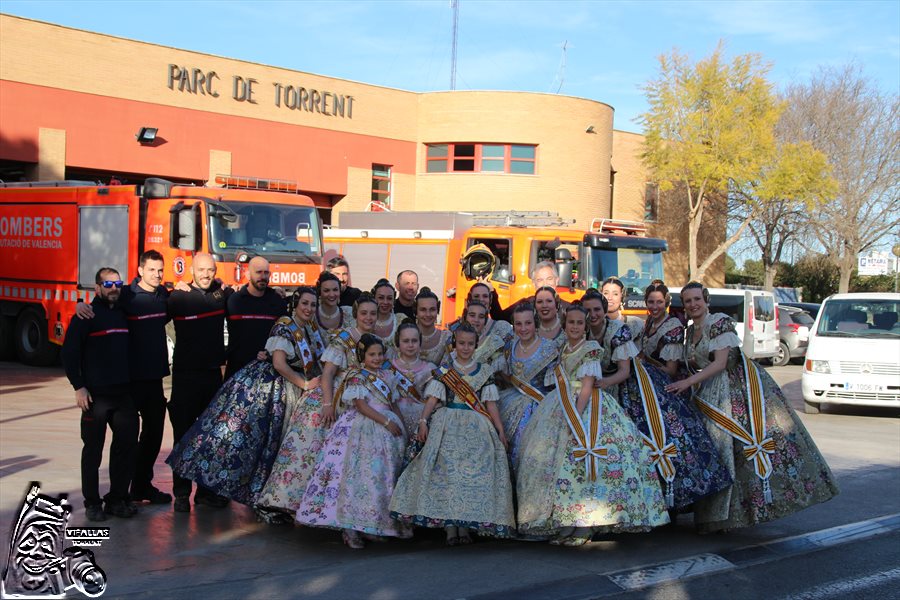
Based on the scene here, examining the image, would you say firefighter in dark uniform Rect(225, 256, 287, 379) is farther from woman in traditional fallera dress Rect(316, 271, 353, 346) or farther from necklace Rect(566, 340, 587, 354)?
necklace Rect(566, 340, 587, 354)

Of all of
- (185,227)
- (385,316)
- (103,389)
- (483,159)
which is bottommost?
(103,389)

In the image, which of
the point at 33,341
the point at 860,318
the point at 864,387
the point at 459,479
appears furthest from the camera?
the point at 33,341

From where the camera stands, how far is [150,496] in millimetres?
7820

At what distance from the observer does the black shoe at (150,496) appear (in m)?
7.79

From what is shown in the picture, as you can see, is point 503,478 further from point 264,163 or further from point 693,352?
point 264,163

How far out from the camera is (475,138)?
32.0 metres

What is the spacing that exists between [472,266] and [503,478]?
1054cm

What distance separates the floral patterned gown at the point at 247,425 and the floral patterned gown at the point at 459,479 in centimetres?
106

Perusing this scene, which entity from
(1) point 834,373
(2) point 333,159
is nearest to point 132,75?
(2) point 333,159

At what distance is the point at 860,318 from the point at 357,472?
35.5 ft

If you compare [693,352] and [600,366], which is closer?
[600,366]

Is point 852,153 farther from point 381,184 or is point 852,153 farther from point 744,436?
point 744,436

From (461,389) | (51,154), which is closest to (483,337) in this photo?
(461,389)

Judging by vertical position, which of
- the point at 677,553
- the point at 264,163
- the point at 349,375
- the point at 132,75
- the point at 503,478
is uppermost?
the point at 132,75
